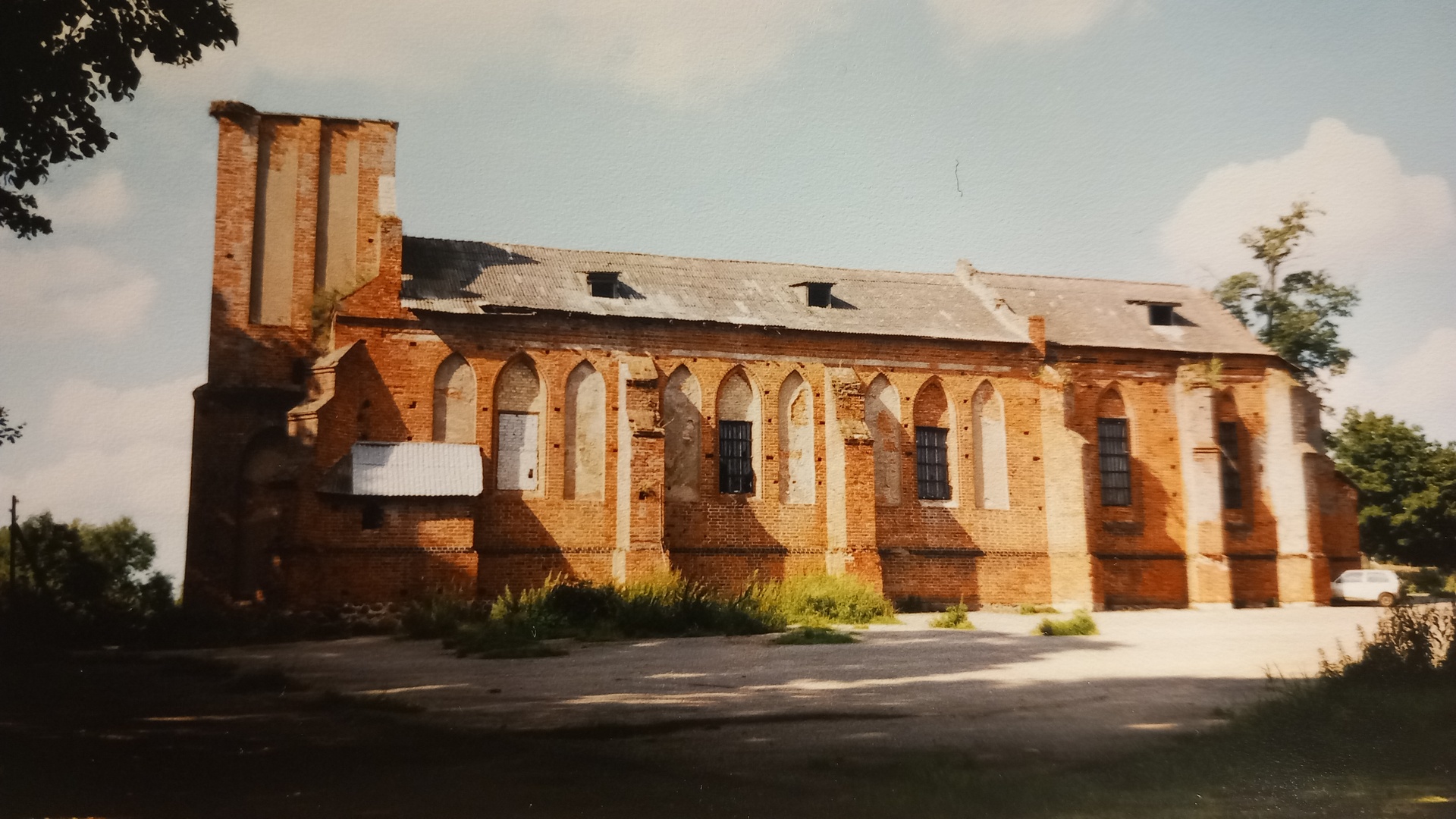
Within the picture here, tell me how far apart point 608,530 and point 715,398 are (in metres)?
4.38

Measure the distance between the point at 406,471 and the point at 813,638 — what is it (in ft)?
32.0

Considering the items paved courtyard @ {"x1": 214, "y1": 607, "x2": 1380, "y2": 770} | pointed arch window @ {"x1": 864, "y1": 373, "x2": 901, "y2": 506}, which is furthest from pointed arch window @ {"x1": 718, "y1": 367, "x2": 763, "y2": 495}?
paved courtyard @ {"x1": 214, "y1": 607, "x2": 1380, "y2": 770}

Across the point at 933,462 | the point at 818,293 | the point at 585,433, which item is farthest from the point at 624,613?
the point at 818,293

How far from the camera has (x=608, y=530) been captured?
880 inches

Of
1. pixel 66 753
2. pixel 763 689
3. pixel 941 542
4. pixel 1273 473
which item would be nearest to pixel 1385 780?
pixel 763 689

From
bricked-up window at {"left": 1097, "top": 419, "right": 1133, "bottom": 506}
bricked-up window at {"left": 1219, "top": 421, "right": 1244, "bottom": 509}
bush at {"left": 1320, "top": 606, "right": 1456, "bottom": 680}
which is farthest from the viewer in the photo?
bricked-up window at {"left": 1219, "top": 421, "right": 1244, "bottom": 509}

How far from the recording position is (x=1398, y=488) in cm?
2767

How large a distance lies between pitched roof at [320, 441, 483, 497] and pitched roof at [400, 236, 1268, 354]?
337 centimetres

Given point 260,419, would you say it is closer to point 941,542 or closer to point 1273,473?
point 941,542

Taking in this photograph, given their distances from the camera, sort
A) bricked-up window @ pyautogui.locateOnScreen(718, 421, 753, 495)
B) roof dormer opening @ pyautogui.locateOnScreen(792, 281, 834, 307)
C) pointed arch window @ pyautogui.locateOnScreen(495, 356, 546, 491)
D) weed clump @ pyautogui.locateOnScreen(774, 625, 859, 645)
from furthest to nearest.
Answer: roof dormer opening @ pyautogui.locateOnScreen(792, 281, 834, 307), bricked-up window @ pyautogui.locateOnScreen(718, 421, 753, 495), pointed arch window @ pyautogui.locateOnScreen(495, 356, 546, 491), weed clump @ pyautogui.locateOnScreen(774, 625, 859, 645)

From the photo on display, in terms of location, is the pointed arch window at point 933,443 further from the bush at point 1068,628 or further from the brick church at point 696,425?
the bush at point 1068,628

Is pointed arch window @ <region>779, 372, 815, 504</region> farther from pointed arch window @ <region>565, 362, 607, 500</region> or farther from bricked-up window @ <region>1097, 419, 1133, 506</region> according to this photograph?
bricked-up window @ <region>1097, 419, 1133, 506</region>

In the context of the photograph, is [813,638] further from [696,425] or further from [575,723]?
[696,425]

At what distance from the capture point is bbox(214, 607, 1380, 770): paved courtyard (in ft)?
27.9
